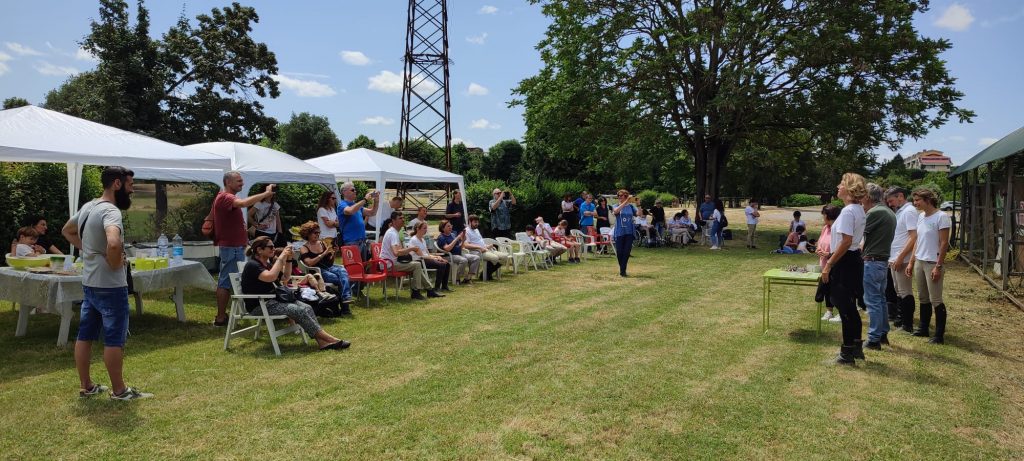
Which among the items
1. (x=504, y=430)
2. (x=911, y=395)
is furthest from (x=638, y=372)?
(x=911, y=395)

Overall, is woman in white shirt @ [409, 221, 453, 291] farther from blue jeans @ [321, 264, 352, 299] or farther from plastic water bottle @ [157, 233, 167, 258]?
plastic water bottle @ [157, 233, 167, 258]

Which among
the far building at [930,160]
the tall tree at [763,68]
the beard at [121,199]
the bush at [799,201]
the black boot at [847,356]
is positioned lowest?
the black boot at [847,356]

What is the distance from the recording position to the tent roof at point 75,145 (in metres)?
6.02

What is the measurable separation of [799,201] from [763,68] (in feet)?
140

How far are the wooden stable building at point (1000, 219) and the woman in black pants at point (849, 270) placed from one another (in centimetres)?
451

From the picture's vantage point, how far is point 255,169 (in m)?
9.02

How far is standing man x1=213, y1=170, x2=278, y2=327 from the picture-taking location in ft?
20.4

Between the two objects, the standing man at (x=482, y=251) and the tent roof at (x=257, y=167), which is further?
the standing man at (x=482, y=251)

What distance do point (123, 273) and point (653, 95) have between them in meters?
16.8

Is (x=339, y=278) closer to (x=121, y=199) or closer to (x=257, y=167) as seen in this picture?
(x=257, y=167)

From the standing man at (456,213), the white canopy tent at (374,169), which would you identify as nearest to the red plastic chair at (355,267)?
the white canopy tent at (374,169)

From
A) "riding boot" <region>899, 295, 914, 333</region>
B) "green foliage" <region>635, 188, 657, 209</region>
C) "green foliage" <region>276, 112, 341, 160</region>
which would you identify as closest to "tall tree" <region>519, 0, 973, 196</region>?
"riding boot" <region>899, 295, 914, 333</region>

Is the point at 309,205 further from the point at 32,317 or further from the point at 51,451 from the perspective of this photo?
the point at 51,451

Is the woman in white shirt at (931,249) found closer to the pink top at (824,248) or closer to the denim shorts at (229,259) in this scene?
the pink top at (824,248)
